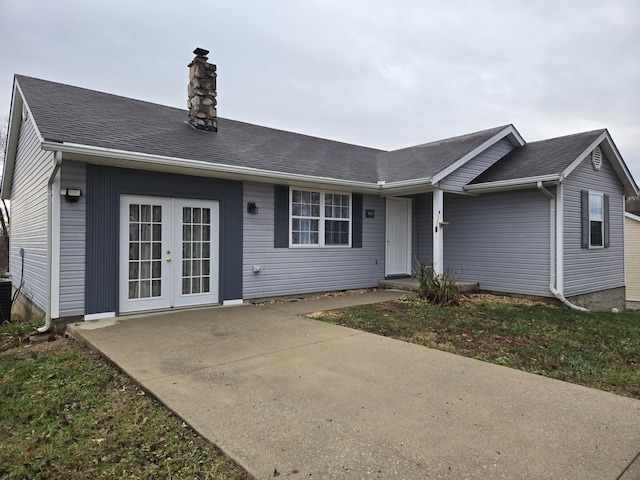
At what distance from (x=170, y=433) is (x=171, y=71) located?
1581cm

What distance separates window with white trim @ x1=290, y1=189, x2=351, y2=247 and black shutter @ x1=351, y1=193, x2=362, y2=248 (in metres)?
0.09

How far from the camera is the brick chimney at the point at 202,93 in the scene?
8883mm

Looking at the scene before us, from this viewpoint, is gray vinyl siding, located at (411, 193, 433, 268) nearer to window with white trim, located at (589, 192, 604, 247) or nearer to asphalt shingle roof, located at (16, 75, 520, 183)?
asphalt shingle roof, located at (16, 75, 520, 183)

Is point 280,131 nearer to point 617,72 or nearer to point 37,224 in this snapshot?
point 37,224

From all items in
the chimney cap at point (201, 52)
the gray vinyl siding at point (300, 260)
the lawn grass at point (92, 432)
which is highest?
the chimney cap at point (201, 52)

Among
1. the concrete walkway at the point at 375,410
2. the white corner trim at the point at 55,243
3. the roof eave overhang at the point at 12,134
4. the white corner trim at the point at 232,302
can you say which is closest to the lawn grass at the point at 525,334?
the concrete walkway at the point at 375,410

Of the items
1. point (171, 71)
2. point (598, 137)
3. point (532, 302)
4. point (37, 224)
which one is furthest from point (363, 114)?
point (37, 224)

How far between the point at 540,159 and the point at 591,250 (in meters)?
2.66

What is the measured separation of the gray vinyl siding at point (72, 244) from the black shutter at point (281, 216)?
3.49 metres

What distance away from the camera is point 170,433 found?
2715 mm

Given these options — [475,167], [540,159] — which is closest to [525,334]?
[475,167]

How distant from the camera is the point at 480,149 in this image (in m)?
9.49

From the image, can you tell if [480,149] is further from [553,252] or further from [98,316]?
[98,316]

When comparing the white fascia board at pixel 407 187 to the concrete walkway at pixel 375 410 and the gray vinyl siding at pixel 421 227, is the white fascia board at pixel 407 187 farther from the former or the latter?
the concrete walkway at pixel 375 410
